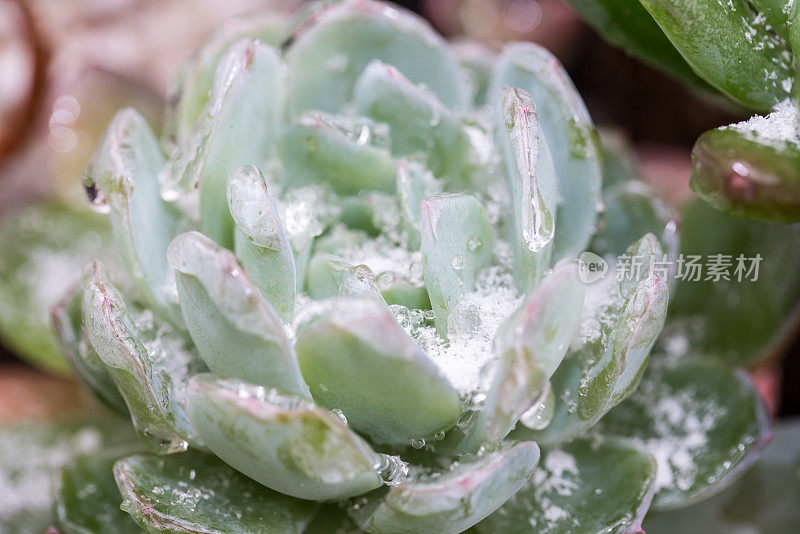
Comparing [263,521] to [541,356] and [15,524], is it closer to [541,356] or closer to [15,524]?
[541,356]

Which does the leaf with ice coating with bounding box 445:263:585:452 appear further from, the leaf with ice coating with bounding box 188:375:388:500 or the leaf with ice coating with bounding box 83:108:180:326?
Answer: the leaf with ice coating with bounding box 83:108:180:326

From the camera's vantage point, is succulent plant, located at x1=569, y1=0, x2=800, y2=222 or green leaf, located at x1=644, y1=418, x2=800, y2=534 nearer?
succulent plant, located at x1=569, y1=0, x2=800, y2=222

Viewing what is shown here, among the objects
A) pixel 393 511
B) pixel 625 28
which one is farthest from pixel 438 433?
pixel 625 28

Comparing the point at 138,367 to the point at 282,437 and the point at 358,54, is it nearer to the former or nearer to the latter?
the point at 282,437

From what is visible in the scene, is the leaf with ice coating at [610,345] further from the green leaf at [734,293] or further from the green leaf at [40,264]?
the green leaf at [40,264]

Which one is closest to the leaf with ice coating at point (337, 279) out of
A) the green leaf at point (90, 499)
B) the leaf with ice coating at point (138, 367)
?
the leaf with ice coating at point (138, 367)

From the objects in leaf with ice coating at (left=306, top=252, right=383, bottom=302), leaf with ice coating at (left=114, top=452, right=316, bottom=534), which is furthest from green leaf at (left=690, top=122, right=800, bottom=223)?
leaf with ice coating at (left=114, top=452, right=316, bottom=534)
